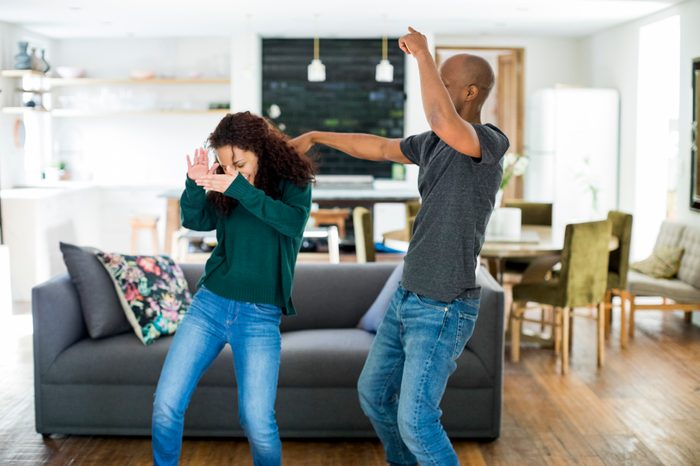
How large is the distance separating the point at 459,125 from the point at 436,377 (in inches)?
28.8

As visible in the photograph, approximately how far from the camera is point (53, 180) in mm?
9469

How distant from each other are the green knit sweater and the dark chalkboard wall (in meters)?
7.26

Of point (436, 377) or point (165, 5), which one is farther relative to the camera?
point (165, 5)

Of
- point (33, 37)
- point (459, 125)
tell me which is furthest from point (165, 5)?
point (459, 125)

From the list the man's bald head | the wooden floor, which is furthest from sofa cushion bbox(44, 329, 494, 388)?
the man's bald head

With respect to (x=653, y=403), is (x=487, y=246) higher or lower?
higher

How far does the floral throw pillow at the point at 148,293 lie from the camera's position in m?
3.98

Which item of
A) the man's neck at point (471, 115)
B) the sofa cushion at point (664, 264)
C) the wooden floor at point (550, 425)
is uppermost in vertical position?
the man's neck at point (471, 115)

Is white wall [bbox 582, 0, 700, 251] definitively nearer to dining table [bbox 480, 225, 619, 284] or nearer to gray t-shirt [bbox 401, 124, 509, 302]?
dining table [bbox 480, 225, 619, 284]

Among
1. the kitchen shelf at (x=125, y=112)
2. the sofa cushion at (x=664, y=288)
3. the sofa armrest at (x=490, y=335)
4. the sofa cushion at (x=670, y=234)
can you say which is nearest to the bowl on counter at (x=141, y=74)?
the kitchen shelf at (x=125, y=112)

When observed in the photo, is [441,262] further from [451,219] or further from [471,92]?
[471,92]

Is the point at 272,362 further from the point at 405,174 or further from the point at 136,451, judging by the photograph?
the point at 405,174

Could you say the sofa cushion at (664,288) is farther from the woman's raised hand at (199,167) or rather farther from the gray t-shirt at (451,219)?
the woman's raised hand at (199,167)

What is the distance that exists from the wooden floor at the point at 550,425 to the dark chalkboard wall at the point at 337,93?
4956mm
